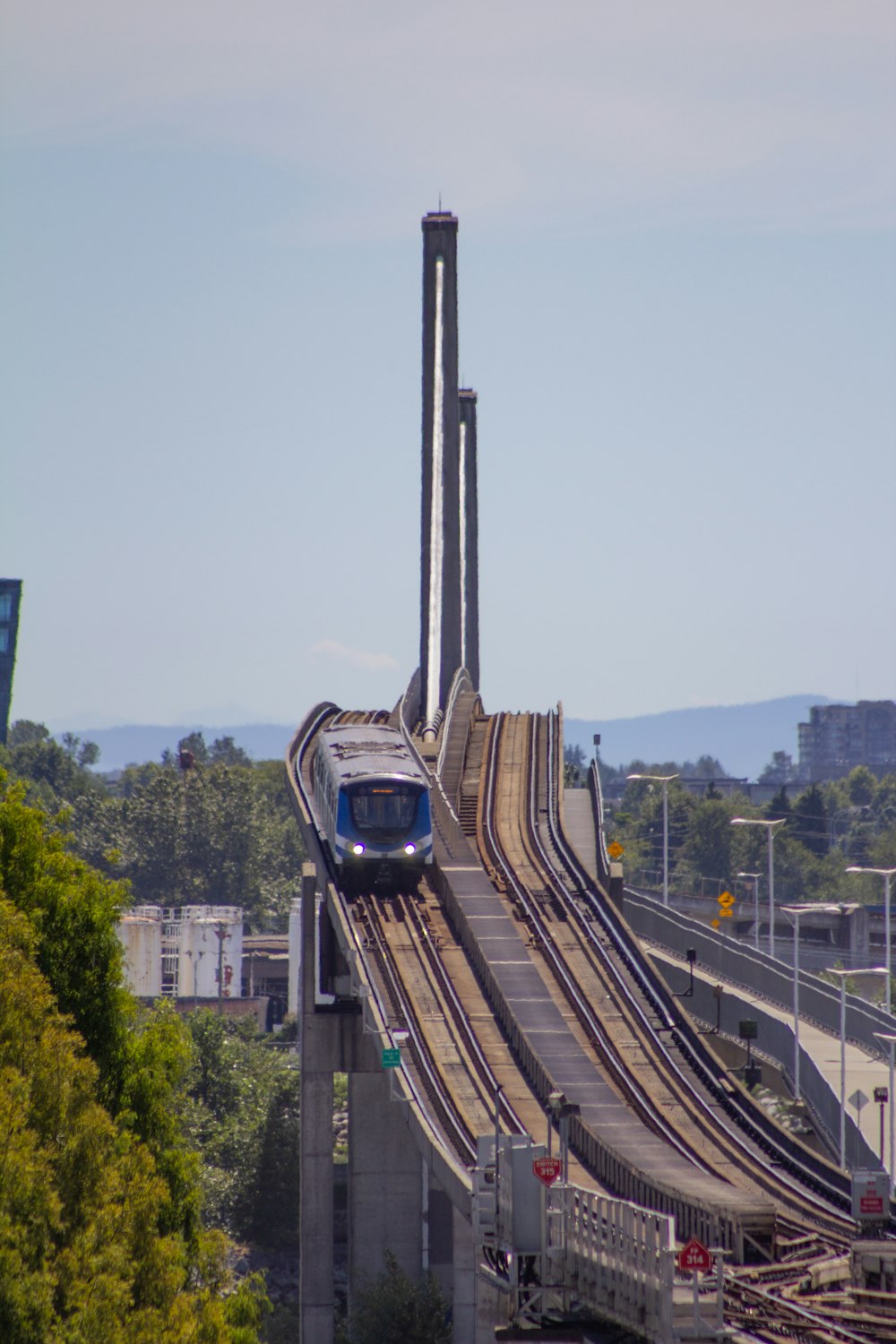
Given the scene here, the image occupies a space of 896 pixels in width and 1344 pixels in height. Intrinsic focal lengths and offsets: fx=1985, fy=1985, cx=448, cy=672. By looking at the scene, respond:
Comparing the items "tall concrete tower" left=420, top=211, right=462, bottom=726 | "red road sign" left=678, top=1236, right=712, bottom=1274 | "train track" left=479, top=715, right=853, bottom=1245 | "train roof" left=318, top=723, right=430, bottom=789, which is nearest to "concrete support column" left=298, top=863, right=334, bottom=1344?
"train roof" left=318, top=723, right=430, bottom=789

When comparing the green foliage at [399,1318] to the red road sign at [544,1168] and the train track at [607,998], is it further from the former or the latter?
the red road sign at [544,1168]

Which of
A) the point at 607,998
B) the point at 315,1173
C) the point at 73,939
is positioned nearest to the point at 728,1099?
the point at 607,998

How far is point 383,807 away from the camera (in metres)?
71.7

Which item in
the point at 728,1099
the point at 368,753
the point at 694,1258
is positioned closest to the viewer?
the point at 694,1258

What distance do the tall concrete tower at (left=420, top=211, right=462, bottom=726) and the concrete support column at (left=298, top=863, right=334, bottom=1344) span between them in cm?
5525

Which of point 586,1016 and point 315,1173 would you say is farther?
point 315,1173

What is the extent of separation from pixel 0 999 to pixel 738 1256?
14934mm

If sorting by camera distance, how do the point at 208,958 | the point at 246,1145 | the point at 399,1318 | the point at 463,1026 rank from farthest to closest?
the point at 208,958 → the point at 246,1145 → the point at 399,1318 → the point at 463,1026

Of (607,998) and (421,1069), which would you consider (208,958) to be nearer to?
(607,998)

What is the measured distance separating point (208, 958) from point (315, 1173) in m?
88.8

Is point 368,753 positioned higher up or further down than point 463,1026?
higher up

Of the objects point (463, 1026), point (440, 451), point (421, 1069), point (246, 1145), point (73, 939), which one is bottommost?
point (246, 1145)

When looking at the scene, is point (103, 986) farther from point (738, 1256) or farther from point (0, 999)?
point (738, 1256)

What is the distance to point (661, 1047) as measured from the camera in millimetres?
61031
